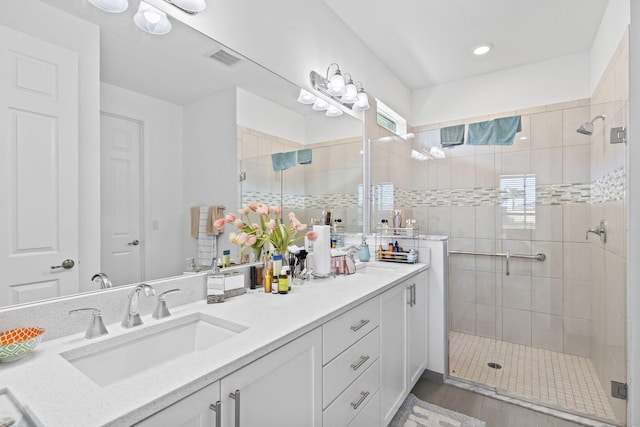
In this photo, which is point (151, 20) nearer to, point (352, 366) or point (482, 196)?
point (352, 366)

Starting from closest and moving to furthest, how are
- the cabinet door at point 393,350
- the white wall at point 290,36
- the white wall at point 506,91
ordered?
the white wall at point 290,36 → the cabinet door at point 393,350 → the white wall at point 506,91

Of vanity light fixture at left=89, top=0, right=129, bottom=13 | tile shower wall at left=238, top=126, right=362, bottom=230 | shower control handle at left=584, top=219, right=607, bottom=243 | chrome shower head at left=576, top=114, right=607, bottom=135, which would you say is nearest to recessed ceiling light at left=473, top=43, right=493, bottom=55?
chrome shower head at left=576, top=114, right=607, bottom=135

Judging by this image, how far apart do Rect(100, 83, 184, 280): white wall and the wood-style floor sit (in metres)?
1.89

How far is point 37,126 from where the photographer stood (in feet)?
2.99

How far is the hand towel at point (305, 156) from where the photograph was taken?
80.2 inches

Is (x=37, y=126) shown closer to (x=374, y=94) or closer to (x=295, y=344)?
(x=295, y=344)

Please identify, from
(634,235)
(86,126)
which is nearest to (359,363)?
(86,126)

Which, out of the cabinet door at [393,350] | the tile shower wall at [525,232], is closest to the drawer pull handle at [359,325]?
the cabinet door at [393,350]

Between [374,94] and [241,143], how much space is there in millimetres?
1738

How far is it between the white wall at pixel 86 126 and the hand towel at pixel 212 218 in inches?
17.5

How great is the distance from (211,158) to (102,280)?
→ 655 millimetres

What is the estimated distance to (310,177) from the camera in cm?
213

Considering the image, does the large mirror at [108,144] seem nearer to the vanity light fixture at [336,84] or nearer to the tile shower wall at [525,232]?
the vanity light fixture at [336,84]

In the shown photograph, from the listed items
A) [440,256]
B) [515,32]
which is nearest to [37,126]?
[440,256]
